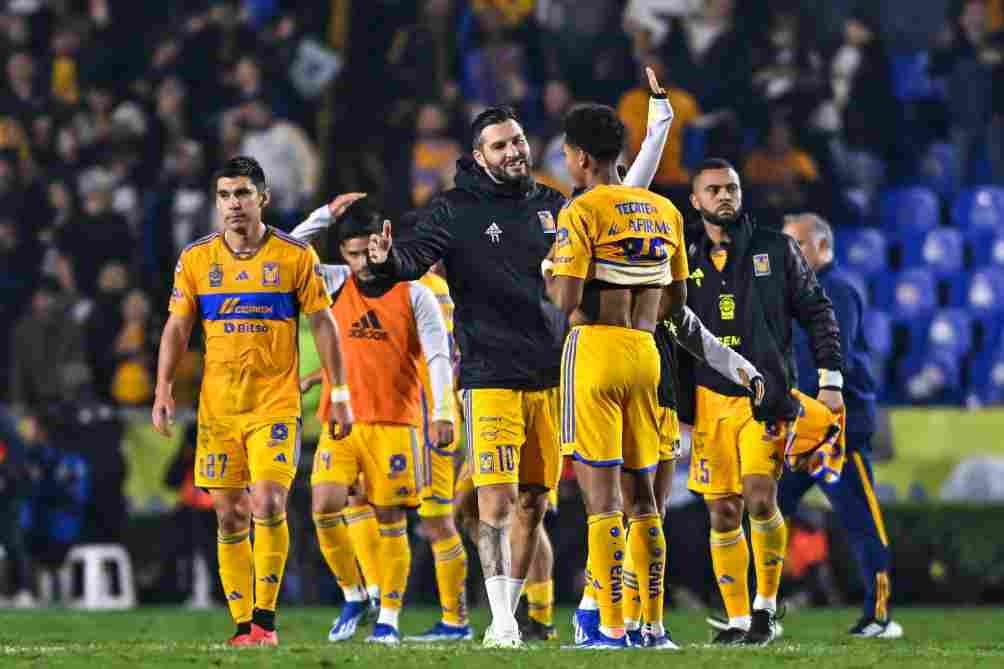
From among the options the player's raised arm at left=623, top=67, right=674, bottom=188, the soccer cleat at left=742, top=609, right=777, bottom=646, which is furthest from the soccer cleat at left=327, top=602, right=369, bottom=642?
the player's raised arm at left=623, top=67, right=674, bottom=188

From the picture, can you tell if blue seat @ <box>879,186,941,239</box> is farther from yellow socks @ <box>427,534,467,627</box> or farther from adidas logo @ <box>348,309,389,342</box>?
yellow socks @ <box>427,534,467,627</box>

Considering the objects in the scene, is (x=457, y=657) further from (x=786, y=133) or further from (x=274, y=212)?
(x=786, y=133)

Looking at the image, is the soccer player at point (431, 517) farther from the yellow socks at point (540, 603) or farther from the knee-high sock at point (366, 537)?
the yellow socks at point (540, 603)

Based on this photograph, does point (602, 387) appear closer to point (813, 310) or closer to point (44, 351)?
point (813, 310)

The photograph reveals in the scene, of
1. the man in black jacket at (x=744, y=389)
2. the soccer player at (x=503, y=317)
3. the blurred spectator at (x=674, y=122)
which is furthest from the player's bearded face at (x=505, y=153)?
the blurred spectator at (x=674, y=122)

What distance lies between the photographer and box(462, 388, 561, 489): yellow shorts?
32.5 feet

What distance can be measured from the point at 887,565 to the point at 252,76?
9.13 metres

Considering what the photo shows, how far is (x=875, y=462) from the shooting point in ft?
54.9

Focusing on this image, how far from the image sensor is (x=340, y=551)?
11.9 metres

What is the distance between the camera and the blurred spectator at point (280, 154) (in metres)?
19.1

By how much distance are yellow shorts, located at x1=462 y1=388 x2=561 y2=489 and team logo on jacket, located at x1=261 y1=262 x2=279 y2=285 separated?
3.43ft

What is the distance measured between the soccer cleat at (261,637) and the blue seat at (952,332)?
10096 millimetres

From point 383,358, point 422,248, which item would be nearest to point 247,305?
point 422,248

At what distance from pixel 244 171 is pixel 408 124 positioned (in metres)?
9.70
